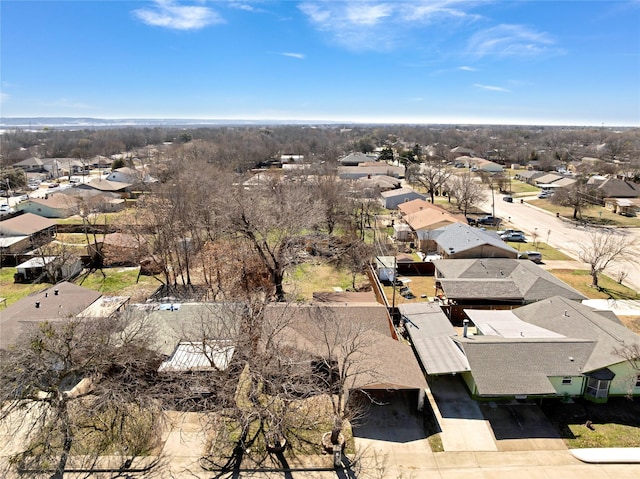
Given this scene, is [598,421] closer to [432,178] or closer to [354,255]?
[354,255]

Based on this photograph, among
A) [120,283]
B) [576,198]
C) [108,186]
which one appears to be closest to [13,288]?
[120,283]

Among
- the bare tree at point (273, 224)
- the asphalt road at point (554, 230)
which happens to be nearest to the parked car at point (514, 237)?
the asphalt road at point (554, 230)

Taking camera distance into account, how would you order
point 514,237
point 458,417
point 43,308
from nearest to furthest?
point 458,417 < point 43,308 < point 514,237

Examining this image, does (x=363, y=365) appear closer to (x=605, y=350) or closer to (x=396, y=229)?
(x=605, y=350)

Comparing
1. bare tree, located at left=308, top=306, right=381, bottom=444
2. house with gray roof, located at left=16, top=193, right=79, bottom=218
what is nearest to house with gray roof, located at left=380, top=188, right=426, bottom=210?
bare tree, located at left=308, top=306, right=381, bottom=444

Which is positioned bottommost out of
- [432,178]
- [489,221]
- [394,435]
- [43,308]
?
[394,435]

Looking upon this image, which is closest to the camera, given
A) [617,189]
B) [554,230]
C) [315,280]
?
[315,280]

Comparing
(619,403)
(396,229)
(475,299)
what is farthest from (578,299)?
Answer: (396,229)
